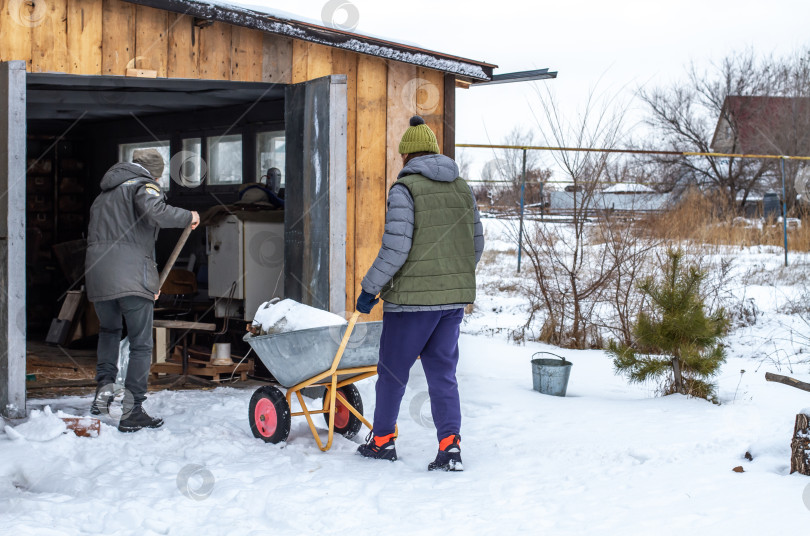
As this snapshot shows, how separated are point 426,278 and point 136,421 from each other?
7.54 feet

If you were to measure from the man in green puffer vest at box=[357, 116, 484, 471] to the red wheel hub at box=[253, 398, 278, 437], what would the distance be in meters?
0.73

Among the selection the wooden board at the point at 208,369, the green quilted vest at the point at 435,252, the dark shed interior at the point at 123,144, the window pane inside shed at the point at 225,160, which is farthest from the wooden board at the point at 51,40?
the window pane inside shed at the point at 225,160

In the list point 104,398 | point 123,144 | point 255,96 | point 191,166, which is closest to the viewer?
point 104,398

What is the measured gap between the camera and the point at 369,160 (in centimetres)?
663

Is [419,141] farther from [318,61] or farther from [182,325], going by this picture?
[182,325]

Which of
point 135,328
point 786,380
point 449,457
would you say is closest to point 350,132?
point 135,328

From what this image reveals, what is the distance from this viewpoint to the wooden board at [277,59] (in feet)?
19.9

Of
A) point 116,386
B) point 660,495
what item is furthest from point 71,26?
point 660,495

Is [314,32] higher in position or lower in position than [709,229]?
higher

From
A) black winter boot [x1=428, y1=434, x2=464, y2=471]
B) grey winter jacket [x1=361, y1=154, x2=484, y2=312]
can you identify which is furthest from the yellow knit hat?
black winter boot [x1=428, y1=434, x2=464, y2=471]

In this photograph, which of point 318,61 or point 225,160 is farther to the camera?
point 225,160

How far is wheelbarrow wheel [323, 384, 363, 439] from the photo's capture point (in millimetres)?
5047

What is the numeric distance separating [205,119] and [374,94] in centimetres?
329

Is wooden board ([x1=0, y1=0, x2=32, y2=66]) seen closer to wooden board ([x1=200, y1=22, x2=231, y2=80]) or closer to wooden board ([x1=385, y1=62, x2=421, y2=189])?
wooden board ([x1=200, y1=22, x2=231, y2=80])
